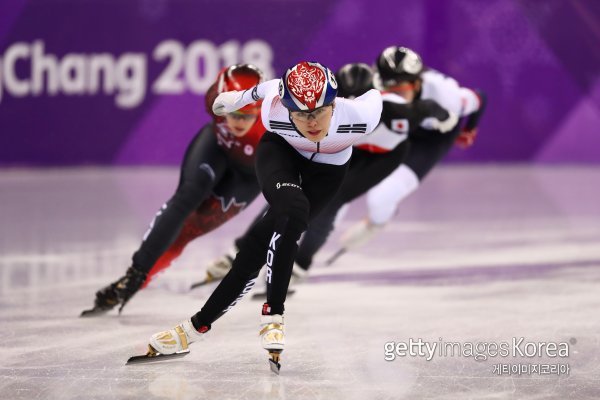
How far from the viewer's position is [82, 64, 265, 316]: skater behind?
6.20 m

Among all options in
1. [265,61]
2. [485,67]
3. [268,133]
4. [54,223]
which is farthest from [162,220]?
[485,67]

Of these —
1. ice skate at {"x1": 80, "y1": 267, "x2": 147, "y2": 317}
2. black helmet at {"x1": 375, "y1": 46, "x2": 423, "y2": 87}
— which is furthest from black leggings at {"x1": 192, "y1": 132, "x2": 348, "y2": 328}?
black helmet at {"x1": 375, "y1": 46, "x2": 423, "y2": 87}

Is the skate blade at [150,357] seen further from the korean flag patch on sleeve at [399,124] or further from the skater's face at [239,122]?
the korean flag patch on sleeve at [399,124]

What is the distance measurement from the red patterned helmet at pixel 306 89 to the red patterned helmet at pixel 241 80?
114 centimetres

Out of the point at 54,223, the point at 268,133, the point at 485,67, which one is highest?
the point at 268,133

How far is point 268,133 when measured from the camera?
17.9ft

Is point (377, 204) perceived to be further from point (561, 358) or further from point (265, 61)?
point (265, 61)

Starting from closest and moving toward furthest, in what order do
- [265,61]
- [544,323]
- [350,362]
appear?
[350,362] → [544,323] → [265,61]

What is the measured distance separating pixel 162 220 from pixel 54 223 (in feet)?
9.72

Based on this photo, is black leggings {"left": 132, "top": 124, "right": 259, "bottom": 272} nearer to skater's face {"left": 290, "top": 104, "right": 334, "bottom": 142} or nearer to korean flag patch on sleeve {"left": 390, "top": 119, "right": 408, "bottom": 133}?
korean flag patch on sleeve {"left": 390, "top": 119, "right": 408, "bottom": 133}

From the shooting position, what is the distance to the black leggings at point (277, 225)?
194 inches

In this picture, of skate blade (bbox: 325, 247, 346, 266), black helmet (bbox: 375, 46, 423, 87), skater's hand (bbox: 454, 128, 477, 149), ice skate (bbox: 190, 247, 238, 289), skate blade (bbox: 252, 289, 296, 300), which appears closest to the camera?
skate blade (bbox: 252, 289, 296, 300)

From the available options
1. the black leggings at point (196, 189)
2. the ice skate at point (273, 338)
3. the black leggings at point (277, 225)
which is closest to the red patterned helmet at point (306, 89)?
the black leggings at point (277, 225)

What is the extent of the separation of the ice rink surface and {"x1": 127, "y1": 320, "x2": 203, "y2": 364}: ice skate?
67 millimetres
